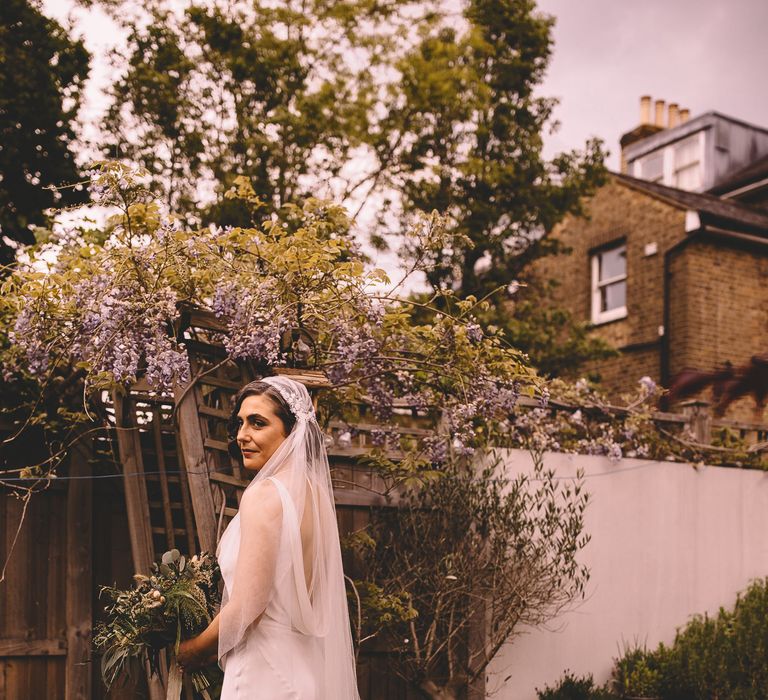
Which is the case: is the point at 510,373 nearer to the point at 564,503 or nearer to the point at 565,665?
the point at 564,503

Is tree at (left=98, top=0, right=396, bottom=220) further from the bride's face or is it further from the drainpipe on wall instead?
the bride's face

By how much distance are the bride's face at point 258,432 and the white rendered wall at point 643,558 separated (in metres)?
3.74

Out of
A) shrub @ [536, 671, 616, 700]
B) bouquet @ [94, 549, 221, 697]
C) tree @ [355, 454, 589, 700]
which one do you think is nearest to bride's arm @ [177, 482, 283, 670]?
bouquet @ [94, 549, 221, 697]

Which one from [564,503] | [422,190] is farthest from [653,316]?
[564,503]

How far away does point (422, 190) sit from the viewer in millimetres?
15086

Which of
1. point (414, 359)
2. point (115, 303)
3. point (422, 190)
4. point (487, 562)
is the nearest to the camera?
point (115, 303)

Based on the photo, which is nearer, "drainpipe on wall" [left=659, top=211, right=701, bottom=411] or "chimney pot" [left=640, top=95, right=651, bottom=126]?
"drainpipe on wall" [left=659, top=211, right=701, bottom=411]

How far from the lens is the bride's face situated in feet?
12.0

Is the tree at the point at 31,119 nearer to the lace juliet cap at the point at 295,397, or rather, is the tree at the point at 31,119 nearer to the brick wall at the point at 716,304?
the lace juliet cap at the point at 295,397

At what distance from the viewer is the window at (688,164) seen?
806 inches

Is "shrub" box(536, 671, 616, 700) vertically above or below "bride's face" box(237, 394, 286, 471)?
below

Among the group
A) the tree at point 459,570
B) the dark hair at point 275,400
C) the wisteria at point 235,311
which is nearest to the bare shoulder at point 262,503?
the dark hair at point 275,400

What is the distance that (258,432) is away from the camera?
365 centimetres

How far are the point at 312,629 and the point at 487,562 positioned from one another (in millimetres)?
3197
